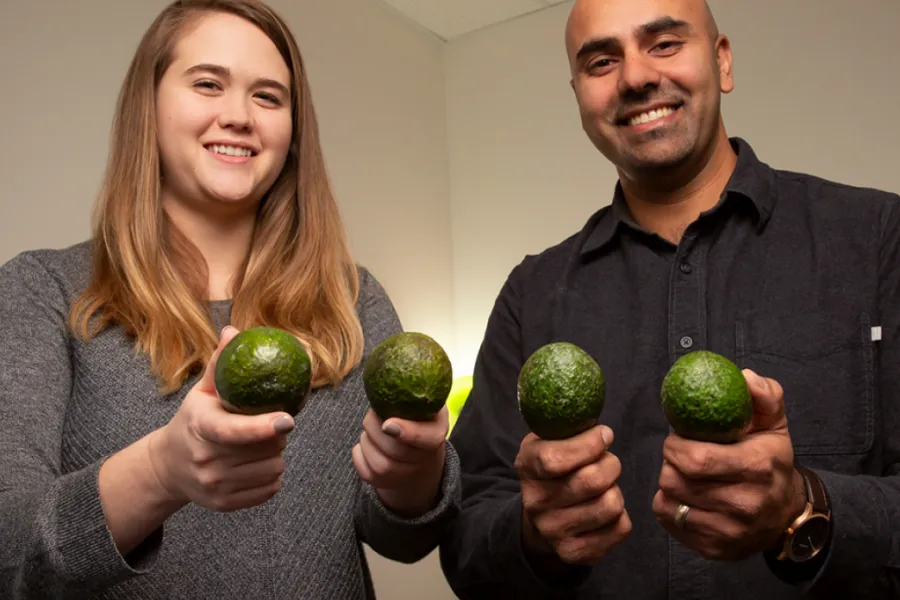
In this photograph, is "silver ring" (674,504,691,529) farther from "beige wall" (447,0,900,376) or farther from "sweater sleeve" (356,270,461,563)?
"beige wall" (447,0,900,376)

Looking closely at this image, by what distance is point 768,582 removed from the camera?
1.42 meters

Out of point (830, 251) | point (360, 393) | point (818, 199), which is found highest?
point (818, 199)

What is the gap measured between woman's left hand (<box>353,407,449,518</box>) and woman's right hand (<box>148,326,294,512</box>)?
176 millimetres

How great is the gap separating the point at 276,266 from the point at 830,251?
1.16 m

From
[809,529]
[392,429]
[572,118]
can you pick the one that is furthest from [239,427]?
[572,118]

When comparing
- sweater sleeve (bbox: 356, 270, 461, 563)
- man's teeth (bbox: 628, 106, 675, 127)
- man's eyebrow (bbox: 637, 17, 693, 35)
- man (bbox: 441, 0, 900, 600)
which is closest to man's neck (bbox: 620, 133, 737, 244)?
man (bbox: 441, 0, 900, 600)

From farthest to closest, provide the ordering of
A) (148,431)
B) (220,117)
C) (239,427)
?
(220,117) < (148,431) < (239,427)

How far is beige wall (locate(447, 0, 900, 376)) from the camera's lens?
3.38 metres

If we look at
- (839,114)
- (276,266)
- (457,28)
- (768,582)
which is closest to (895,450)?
(768,582)

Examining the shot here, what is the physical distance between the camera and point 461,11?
4.27m

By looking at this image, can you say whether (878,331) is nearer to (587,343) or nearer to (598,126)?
(587,343)

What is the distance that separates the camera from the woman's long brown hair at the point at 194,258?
56.1 inches

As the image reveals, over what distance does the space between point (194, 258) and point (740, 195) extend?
1.18m

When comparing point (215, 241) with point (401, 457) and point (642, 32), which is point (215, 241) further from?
point (642, 32)
